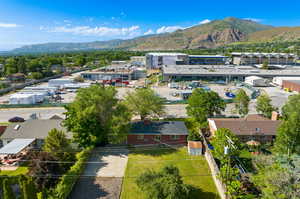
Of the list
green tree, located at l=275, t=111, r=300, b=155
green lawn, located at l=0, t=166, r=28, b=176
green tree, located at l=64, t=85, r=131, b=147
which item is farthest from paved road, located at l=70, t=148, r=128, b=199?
green tree, located at l=275, t=111, r=300, b=155

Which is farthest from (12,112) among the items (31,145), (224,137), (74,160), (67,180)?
(224,137)

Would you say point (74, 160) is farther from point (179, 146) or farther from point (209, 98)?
point (209, 98)

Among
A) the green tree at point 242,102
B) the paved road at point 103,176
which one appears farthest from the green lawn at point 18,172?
the green tree at point 242,102

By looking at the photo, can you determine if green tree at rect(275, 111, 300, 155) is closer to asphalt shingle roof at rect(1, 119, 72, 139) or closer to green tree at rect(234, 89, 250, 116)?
green tree at rect(234, 89, 250, 116)

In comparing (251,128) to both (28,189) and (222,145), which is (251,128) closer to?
(222,145)

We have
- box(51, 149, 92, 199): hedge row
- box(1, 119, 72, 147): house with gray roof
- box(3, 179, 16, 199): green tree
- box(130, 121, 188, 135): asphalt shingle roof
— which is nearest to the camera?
box(3, 179, 16, 199): green tree

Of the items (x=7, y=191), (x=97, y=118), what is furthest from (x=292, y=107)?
(x=7, y=191)
